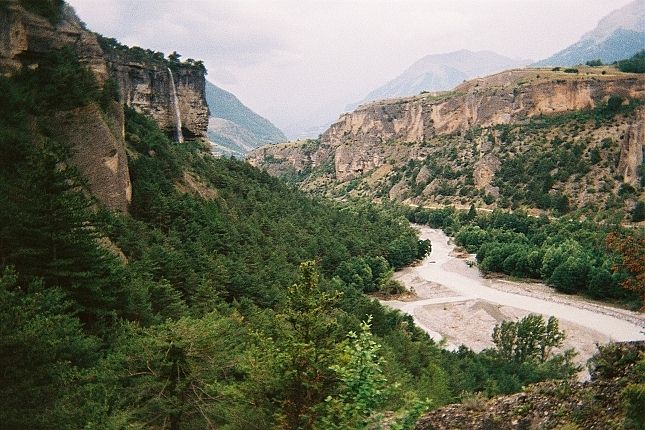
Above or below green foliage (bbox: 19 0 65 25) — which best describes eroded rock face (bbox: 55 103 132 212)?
below

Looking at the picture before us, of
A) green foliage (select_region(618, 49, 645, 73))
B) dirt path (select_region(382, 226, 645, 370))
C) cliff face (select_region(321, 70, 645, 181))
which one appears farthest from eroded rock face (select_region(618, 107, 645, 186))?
dirt path (select_region(382, 226, 645, 370))

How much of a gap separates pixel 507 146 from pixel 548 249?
164 ft

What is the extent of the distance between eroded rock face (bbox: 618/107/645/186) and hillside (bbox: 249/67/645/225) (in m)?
0.15

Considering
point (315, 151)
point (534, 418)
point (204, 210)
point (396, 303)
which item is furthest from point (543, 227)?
point (315, 151)

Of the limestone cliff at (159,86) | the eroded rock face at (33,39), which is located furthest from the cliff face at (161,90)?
the eroded rock face at (33,39)

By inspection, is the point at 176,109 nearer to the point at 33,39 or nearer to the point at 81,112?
the point at 81,112

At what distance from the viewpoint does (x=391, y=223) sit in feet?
279

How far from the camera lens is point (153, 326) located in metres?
13.4

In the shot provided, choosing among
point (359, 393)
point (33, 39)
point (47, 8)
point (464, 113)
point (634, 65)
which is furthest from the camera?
point (464, 113)

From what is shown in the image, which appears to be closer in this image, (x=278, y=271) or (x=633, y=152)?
(x=278, y=271)

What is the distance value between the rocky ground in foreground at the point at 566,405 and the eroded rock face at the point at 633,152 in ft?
260

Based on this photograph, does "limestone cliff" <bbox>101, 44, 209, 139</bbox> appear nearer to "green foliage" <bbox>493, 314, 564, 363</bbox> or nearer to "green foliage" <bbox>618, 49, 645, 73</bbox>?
"green foliage" <bbox>493, 314, 564, 363</bbox>

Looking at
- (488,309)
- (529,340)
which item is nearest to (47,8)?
(529,340)

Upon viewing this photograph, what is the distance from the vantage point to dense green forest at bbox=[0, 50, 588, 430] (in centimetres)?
748
